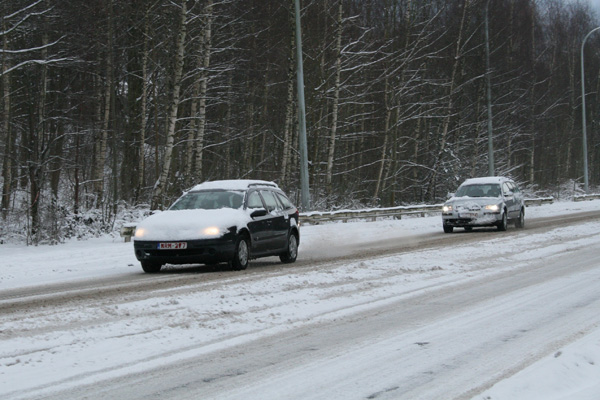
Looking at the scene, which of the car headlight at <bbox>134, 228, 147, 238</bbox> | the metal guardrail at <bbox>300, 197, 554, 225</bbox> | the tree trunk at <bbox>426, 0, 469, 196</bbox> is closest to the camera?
the car headlight at <bbox>134, 228, 147, 238</bbox>

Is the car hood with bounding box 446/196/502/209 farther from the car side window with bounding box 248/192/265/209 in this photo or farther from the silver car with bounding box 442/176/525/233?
the car side window with bounding box 248/192/265/209

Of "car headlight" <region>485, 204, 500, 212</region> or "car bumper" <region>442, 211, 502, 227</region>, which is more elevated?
"car headlight" <region>485, 204, 500, 212</region>

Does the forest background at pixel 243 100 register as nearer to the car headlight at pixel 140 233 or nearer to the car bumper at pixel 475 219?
the car headlight at pixel 140 233

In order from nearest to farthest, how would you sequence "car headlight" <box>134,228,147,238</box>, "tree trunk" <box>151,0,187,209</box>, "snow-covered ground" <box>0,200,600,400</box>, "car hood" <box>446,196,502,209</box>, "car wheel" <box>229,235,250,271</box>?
"snow-covered ground" <box>0,200,600,400</box>
"car headlight" <box>134,228,147,238</box>
"car wheel" <box>229,235,250,271</box>
"tree trunk" <box>151,0,187,209</box>
"car hood" <box>446,196,502,209</box>

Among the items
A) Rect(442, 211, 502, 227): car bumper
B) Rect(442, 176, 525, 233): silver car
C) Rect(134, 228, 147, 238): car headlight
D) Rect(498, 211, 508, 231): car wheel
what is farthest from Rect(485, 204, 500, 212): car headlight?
Rect(134, 228, 147, 238): car headlight

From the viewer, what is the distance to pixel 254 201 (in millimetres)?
16141

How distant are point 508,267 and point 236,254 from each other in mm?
4732

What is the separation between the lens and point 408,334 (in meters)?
7.74

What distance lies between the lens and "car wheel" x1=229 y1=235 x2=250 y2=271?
574 inches

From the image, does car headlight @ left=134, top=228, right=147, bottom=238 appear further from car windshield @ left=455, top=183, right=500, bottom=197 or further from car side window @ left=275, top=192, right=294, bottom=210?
→ car windshield @ left=455, top=183, right=500, bottom=197

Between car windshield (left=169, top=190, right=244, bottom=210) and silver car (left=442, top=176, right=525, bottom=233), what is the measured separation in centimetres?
1217

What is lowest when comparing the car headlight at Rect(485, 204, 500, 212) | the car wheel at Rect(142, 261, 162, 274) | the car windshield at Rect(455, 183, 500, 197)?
the car wheel at Rect(142, 261, 162, 274)

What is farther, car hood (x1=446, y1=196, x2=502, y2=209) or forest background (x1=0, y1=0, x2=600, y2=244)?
car hood (x1=446, y1=196, x2=502, y2=209)

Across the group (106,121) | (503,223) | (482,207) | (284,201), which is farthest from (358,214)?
(284,201)
